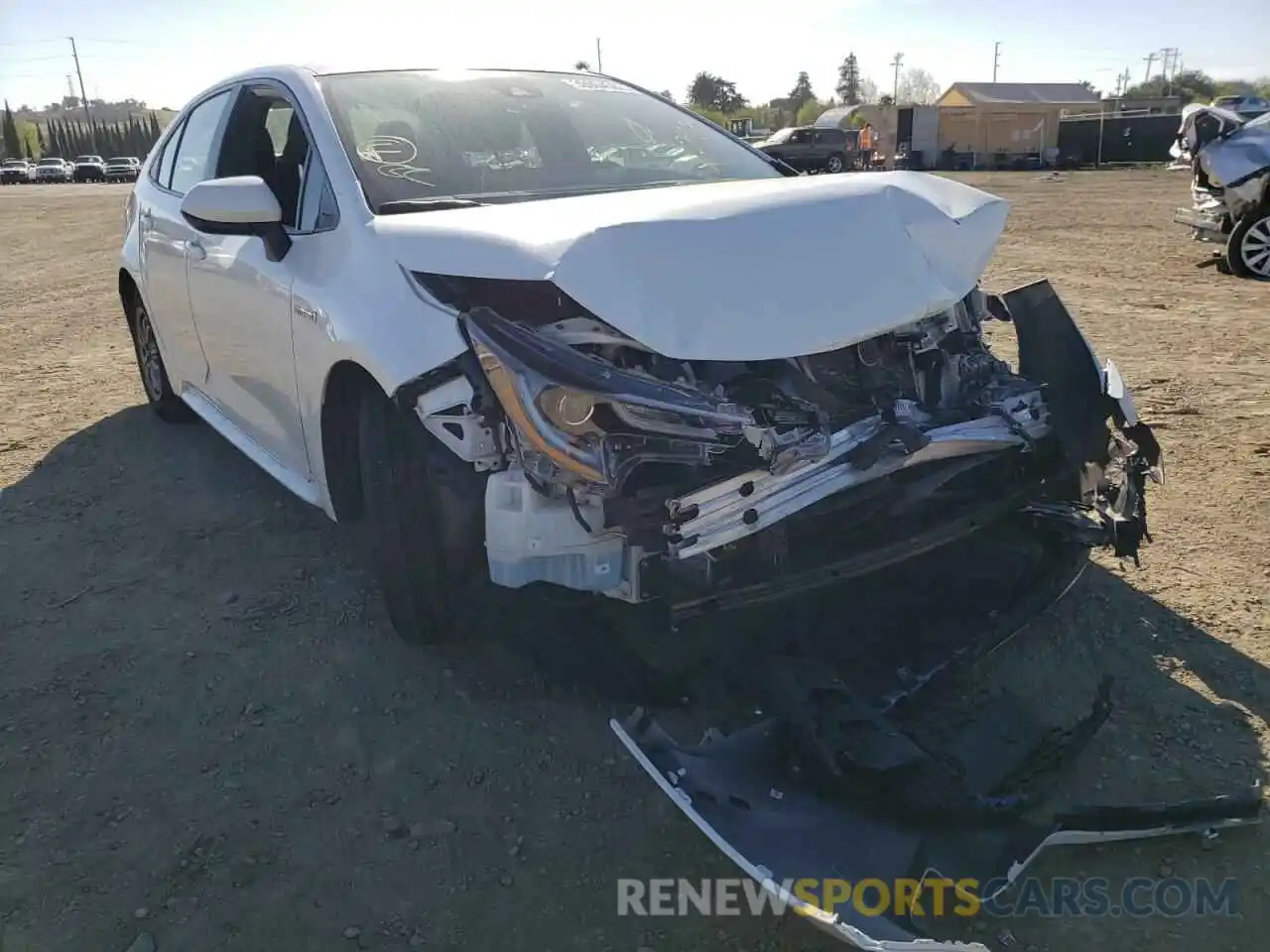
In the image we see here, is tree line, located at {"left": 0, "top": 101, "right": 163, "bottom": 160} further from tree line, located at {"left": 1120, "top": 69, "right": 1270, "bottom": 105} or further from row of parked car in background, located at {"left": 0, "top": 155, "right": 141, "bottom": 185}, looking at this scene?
tree line, located at {"left": 1120, "top": 69, "right": 1270, "bottom": 105}

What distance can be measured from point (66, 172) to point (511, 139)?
64.9m

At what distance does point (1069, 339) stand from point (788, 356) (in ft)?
4.25

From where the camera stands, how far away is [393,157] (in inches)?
127

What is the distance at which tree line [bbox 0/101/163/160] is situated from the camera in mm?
72812

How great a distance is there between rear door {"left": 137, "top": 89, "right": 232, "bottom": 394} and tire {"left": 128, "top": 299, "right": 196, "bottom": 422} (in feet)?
1.20

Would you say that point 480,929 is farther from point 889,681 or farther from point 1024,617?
point 1024,617

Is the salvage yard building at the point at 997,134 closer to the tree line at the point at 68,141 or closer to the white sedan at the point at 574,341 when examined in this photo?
the white sedan at the point at 574,341

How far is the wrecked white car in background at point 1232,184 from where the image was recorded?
1005 centimetres

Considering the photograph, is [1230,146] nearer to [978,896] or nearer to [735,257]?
[735,257]

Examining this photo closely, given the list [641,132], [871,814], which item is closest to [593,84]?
[641,132]

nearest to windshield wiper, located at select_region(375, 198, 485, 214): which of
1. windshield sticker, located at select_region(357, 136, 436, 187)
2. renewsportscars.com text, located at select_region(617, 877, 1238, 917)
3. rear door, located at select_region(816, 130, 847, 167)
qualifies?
windshield sticker, located at select_region(357, 136, 436, 187)

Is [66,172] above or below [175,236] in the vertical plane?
above

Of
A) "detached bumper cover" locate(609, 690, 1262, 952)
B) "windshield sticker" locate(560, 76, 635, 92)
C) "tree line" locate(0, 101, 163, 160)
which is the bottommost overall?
"detached bumper cover" locate(609, 690, 1262, 952)

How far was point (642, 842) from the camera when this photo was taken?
7.93 ft
